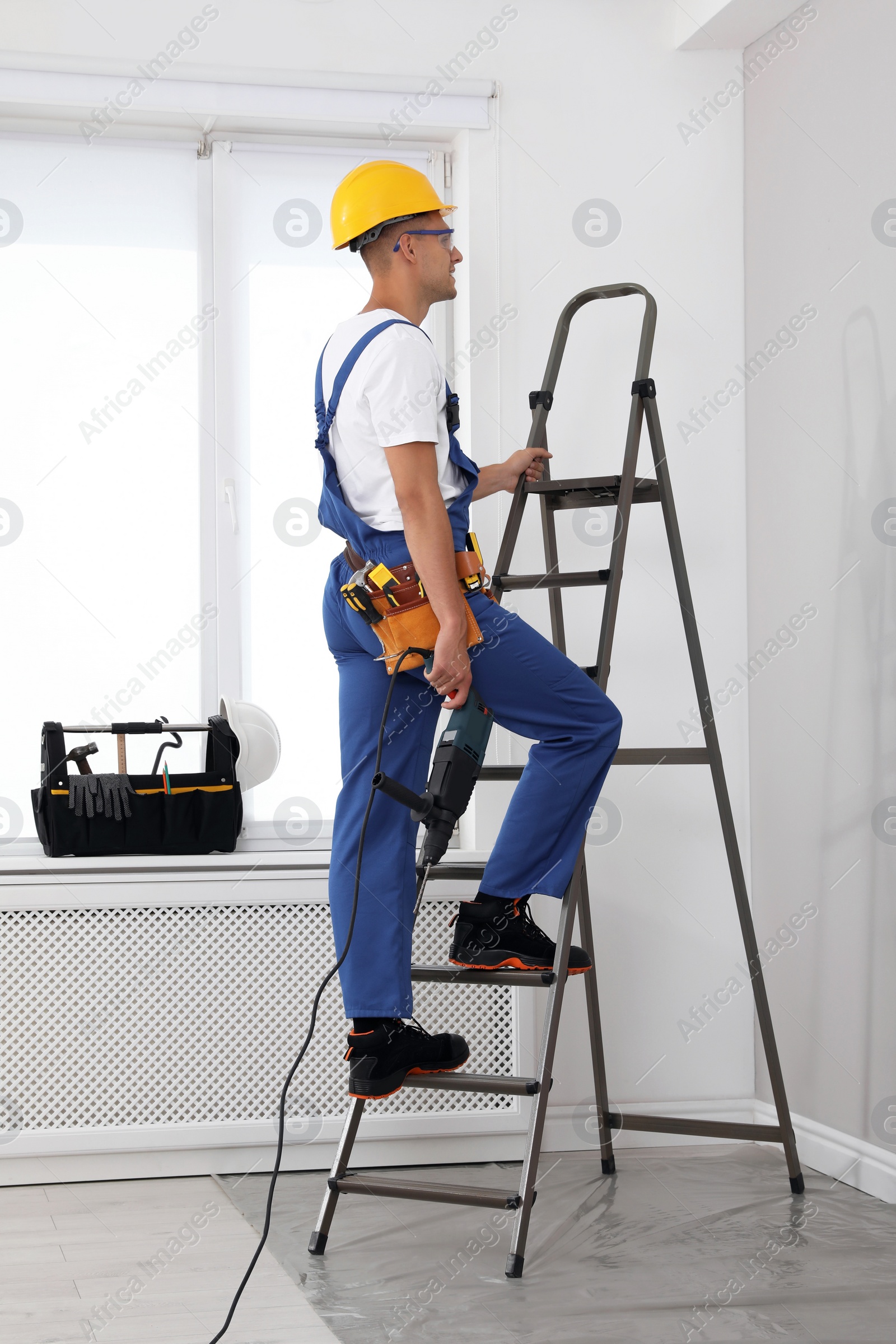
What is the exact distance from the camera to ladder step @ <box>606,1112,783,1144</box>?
7.96 ft

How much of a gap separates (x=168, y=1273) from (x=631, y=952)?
1.31 m

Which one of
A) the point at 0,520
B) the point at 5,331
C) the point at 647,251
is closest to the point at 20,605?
the point at 0,520

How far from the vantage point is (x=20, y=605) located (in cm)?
289

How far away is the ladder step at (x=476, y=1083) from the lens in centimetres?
204

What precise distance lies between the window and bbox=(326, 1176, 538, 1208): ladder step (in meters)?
0.99

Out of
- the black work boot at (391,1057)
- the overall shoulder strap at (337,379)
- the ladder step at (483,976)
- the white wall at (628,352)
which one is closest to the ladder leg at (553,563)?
the white wall at (628,352)

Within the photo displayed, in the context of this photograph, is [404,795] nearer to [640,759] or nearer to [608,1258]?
[640,759]

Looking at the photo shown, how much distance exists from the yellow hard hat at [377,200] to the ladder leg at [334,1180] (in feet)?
4.81

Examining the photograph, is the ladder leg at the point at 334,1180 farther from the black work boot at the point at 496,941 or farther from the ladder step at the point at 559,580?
the ladder step at the point at 559,580

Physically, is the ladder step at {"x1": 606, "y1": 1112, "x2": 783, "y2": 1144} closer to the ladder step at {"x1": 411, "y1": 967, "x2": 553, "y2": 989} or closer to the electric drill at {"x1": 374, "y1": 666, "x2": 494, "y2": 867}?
the ladder step at {"x1": 411, "y1": 967, "x2": 553, "y2": 989}

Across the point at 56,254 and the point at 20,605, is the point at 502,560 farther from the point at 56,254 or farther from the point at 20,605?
the point at 56,254

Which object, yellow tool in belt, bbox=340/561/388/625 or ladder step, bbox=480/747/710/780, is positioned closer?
yellow tool in belt, bbox=340/561/388/625

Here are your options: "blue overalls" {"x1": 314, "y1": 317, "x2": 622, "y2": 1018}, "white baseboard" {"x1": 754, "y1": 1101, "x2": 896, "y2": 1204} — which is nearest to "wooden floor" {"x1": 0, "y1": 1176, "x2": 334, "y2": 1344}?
"blue overalls" {"x1": 314, "y1": 317, "x2": 622, "y2": 1018}

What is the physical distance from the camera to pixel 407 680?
2.08 m
